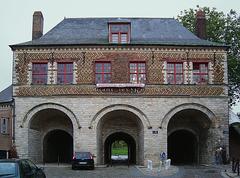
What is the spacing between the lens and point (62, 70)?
30234 mm

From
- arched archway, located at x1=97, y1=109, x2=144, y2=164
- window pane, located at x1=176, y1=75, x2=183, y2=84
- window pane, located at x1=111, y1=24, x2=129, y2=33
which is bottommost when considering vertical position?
arched archway, located at x1=97, y1=109, x2=144, y2=164

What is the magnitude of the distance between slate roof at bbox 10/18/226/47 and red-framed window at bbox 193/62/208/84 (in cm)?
146

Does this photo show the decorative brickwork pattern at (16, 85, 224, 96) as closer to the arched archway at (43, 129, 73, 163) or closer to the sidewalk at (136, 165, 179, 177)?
the arched archway at (43, 129, 73, 163)

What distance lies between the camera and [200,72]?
3041 centimetres

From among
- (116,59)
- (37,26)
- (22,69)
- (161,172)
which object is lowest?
(161,172)

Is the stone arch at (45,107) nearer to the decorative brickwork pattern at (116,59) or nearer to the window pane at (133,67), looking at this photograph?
the decorative brickwork pattern at (116,59)

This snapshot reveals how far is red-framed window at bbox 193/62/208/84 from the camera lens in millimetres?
30281

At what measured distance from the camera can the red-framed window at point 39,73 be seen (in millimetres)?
30125

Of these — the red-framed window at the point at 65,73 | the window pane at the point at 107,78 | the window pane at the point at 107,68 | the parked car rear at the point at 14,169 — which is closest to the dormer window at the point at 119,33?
the window pane at the point at 107,68

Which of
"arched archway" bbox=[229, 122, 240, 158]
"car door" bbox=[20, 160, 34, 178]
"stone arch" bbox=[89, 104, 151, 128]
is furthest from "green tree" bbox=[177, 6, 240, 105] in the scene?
"car door" bbox=[20, 160, 34, 178]

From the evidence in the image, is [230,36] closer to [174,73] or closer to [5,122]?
[174,73]

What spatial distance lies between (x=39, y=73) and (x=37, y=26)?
14.4 ft

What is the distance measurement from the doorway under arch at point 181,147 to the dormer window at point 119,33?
874 cm

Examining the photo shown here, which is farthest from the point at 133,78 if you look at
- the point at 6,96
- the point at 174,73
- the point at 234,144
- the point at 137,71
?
the point at 6,96
